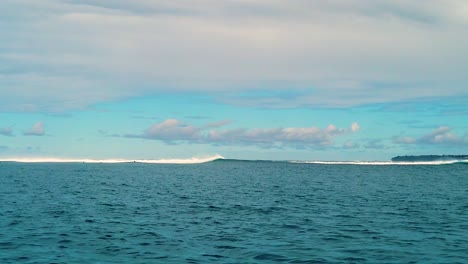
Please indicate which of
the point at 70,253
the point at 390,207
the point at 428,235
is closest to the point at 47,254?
the point at 70,253

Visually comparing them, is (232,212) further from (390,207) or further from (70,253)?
(70,253)

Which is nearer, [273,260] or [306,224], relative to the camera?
[273,260]

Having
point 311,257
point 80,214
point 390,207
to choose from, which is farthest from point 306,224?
point 80,214

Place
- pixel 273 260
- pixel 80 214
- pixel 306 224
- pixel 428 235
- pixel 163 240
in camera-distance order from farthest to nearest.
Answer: pixel 80 214 < pixel 306 224 < pixel 428 235 < pixel 163 240 < pixel 273 260

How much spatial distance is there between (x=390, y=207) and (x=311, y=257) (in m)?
36.3

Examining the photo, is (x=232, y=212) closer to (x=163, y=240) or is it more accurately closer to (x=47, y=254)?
(x=163, y=240)

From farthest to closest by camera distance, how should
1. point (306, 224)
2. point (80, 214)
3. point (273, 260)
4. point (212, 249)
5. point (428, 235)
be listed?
1. point (80, 214)
2. point (306, 224)
3. point (428, 235)
4. point (212, 249)
5. point (273, 260)

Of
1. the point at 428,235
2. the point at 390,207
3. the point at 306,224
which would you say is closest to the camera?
the point at 428,235

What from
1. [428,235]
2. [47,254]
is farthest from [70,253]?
[428,235]

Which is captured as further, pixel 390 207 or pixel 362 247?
pixel 390 207

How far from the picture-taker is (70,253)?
36125mm

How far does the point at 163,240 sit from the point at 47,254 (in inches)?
383

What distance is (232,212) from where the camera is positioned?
61.2m

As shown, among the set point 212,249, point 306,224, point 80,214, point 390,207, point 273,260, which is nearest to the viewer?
point 273,260
